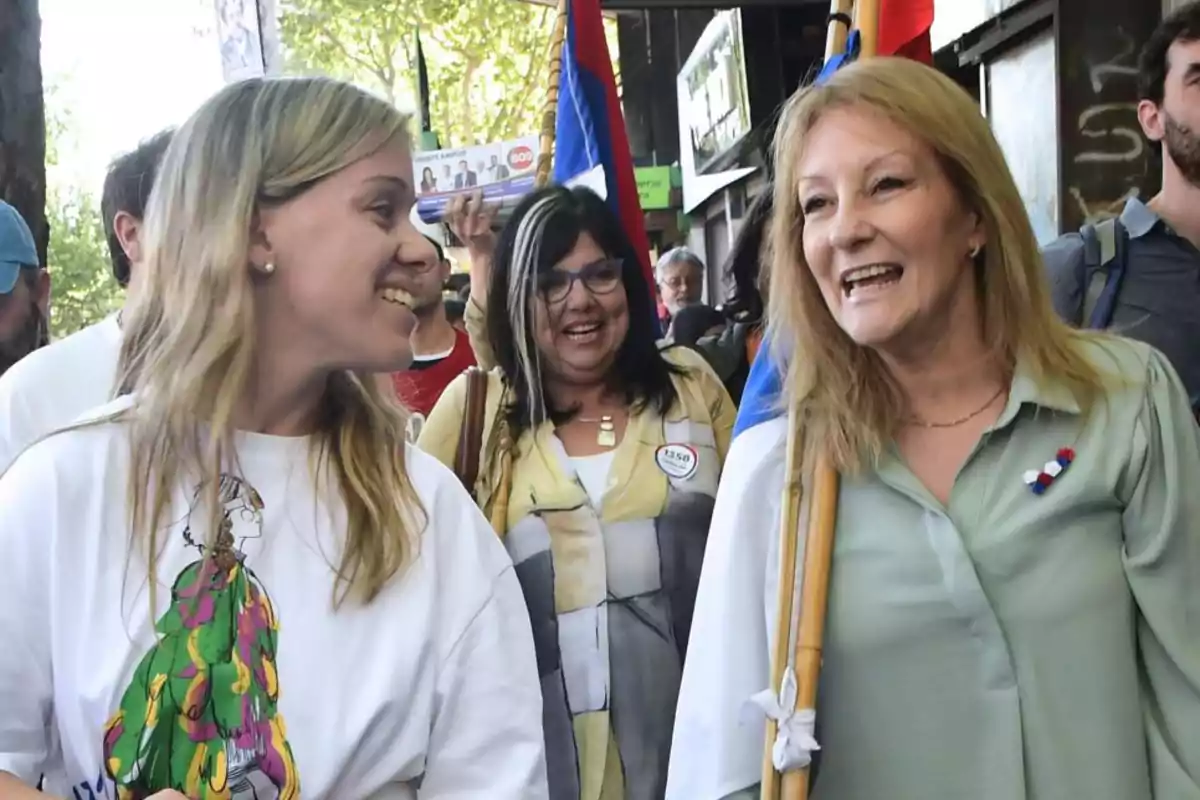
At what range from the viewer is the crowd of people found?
1.38 metres

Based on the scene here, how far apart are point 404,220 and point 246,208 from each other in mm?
211

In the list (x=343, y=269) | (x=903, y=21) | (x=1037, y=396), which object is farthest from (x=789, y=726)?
(x=903, y=21)

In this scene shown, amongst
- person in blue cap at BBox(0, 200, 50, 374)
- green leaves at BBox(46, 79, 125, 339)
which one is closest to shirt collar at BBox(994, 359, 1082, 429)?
person in blue cap at BBox(0, 200, 50, 374)

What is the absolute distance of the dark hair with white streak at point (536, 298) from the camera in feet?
9.31

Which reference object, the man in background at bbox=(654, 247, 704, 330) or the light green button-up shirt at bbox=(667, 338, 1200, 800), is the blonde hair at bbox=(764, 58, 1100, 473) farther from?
the man in background at bbox=(654, 247, 704, 330)

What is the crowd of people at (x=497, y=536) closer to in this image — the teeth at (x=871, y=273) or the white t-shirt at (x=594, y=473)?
the teeth at (x=871, y=273)

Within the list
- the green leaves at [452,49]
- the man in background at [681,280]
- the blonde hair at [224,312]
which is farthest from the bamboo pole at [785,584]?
the green leaves at [452,49]

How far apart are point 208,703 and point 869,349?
115cm

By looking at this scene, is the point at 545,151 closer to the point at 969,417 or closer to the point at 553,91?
the point at 553,91

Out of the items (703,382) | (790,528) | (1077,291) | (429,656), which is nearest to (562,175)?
(703,382)

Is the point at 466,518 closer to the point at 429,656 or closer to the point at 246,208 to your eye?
the point at 429,656

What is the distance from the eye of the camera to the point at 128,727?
134 centimetres

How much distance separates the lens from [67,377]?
7.56ft

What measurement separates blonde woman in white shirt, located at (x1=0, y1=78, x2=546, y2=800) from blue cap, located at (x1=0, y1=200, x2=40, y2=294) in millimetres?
1253
